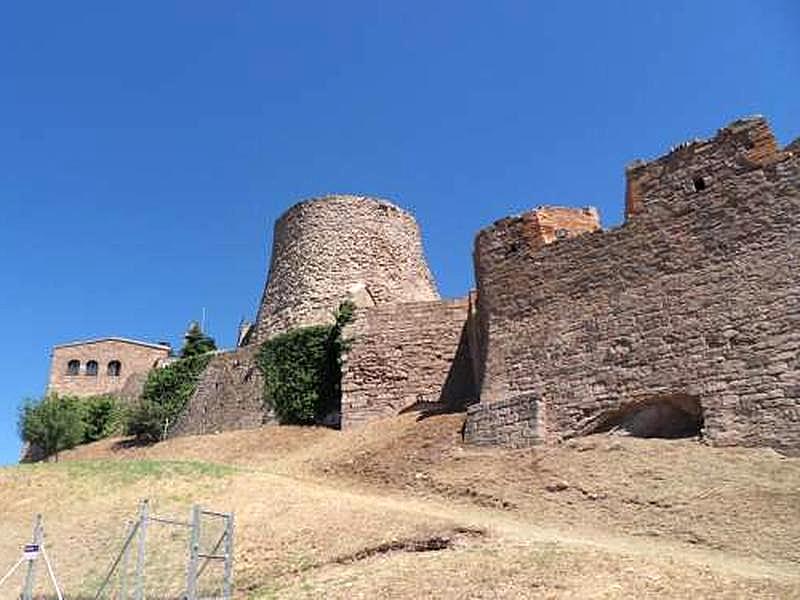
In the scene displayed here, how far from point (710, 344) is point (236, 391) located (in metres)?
17.2

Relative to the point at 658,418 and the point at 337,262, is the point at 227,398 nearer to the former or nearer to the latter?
the point at 337,262

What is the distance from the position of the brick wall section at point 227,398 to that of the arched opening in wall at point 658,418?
13.3m

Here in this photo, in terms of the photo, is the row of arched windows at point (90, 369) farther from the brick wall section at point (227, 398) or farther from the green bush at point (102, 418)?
the brick wall section at point (227, 398)

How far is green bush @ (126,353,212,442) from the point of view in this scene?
27531 millimetres

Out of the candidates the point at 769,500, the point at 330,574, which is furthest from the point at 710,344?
the point at 330,574

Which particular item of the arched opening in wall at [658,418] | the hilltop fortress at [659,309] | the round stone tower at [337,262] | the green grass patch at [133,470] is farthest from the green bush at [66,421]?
the arched opening in wall at [658,418]

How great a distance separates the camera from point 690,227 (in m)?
13.8

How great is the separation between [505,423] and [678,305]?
373 centimetres

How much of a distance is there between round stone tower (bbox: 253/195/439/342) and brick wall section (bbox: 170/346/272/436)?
5.73ft

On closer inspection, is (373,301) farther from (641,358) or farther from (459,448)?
(641,358)

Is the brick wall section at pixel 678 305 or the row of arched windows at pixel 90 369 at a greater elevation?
the row of arched windows at pixel 90 369

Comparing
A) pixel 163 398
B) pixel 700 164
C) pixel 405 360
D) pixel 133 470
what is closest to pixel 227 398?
pixel 163 398

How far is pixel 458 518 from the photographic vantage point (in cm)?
1193

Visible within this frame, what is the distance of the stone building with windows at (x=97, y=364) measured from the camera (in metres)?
40.5
